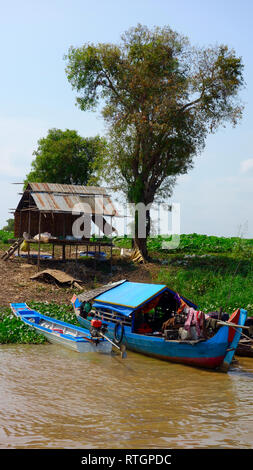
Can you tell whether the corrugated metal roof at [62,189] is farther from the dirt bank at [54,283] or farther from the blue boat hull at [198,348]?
the blue boat hull at [198,348]

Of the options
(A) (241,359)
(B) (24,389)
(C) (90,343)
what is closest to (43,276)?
(C) (90,343)

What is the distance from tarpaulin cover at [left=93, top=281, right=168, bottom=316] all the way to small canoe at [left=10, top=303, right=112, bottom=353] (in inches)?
38.0

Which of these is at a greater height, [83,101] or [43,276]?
[83,101]

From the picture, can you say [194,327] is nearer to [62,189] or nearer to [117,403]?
[117,403]

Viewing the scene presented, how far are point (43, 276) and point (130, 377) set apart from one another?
11796 mm

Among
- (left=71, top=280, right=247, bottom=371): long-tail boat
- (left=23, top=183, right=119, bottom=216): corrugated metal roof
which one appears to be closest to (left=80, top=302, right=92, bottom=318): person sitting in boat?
(left=71, top=280, right=247, bottom=371): long-tail boat

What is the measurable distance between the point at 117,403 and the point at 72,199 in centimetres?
1819

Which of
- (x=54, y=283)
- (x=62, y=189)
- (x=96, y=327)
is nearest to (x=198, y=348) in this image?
(x=96, y=327)

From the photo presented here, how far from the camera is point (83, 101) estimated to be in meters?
28.8

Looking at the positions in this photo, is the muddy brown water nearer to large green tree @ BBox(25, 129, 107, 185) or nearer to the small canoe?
the small canoe

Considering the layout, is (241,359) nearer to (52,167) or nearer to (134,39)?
(134,39)

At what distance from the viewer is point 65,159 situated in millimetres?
44219

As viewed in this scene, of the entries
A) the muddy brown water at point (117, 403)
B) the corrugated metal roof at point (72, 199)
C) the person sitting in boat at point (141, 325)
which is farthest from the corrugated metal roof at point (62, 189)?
the muddy brown water at point (117, 403)

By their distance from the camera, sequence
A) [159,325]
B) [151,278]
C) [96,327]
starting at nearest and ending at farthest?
[96,327], [159,325], [151,278]
